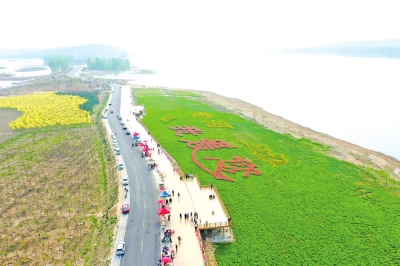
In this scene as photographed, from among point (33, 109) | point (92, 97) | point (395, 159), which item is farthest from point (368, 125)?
point (33, 109)

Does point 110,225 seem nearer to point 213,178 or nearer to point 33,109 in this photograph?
point 213,178

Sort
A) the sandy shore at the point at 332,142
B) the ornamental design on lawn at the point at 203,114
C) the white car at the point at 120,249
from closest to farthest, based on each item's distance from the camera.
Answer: the white car at the point at 120,249, the sandy shore at the point at 332,142, the ornamental design on lawn at the point at 203,114

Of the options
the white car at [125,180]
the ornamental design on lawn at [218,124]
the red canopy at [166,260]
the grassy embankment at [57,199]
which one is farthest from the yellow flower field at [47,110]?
the red canopy at [166,260]

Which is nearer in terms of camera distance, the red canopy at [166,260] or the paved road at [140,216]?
the red canopy at [166,260]

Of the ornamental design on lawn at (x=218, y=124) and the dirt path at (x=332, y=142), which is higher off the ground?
the ornamental design on lawn at (x=218, y=124)

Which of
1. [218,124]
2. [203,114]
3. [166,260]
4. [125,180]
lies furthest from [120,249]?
[203,114]

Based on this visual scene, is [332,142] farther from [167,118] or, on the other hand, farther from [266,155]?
[167,118]

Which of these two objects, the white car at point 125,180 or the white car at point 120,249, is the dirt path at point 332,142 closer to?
the white car at point 125,180

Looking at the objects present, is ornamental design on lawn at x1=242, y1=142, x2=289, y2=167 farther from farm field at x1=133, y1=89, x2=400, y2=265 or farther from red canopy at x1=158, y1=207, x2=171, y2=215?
red canopy at x1=158, y1=207, x2=171, y2=215

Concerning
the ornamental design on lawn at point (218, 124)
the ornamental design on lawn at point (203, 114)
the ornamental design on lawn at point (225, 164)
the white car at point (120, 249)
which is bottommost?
the white car at point (120, 249)
